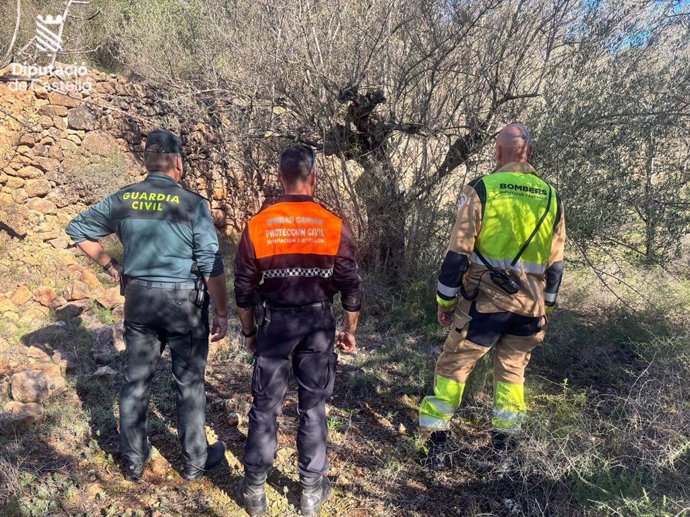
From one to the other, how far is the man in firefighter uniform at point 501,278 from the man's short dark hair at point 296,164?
973 mm

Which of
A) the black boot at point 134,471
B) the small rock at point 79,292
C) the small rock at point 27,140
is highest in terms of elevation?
the small rock at point 27,140

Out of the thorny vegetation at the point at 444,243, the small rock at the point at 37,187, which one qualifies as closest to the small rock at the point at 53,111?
the small rock at the point at 37,187

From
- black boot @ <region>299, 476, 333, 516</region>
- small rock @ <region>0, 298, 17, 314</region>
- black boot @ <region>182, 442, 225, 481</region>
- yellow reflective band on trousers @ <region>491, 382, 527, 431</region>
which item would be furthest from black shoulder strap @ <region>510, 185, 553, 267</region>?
small rock @ <region>0, 298, 17, 314</region>

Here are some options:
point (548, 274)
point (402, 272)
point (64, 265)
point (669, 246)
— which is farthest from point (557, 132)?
point (64, 265)

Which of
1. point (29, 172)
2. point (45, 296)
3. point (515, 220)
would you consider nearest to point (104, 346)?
point (45, 296)

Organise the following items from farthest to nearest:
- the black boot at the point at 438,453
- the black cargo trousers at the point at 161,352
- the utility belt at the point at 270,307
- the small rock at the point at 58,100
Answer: the small rock at the point at 58,100 < the black boot at the point at 438,453 < the black cargo trousers at the point at 161,352 < the utility belt at the point at 270,307

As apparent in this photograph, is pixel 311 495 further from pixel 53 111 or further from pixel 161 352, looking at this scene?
pixel 53 111

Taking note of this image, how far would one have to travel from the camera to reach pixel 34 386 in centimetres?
345

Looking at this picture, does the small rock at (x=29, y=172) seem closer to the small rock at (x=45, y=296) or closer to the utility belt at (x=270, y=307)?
the small rock at (x=45, y=296)

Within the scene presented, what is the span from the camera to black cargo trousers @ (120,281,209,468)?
8.45 feet

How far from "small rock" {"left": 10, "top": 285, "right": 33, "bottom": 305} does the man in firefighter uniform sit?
16.1 feet

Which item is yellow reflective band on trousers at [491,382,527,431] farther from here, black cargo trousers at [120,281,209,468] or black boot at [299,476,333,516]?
black cargo trousers at [120,281,209,468]

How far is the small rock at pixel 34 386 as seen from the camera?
342cm

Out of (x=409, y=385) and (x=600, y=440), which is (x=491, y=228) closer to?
(x=600, y=440)
